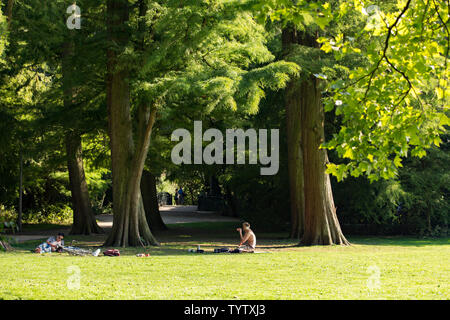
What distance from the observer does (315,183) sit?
2077 cm

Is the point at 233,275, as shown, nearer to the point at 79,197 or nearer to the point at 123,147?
the point at 123,147

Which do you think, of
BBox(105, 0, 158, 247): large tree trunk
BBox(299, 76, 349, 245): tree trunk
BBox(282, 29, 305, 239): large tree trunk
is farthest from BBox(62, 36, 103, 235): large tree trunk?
BBox(299, 76, 349, 245): tree trunk

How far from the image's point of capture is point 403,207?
85.7 ft

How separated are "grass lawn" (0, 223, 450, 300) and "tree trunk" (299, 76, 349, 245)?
1.10 m

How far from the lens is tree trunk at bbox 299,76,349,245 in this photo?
20594 mm

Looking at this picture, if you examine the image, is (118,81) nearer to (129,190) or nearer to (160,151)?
(129,190)

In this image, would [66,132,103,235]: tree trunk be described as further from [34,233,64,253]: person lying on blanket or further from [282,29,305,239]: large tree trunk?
[282,29,305,239]: large tree trunk

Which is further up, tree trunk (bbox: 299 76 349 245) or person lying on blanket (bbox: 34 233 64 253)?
tree trunk (bbox: 299 76 349 245)

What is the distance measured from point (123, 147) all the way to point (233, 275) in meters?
10.5

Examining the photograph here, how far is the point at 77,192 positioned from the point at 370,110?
Result: 21.0 meters

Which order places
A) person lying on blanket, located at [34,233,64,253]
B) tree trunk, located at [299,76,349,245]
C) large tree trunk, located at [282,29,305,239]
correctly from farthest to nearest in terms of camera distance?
large tree trunk, located at [282,29,305,239]
tree trunk, located at [299,76,349,245]
person lying on blanket, located at [34,233,64,253]

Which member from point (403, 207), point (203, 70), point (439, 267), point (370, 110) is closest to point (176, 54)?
point (203, 70)

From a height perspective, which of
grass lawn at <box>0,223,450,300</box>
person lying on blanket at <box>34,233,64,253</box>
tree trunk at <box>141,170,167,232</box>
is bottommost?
grass lawn at <box>0,223,450,300</box>

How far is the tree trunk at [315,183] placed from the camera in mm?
20594
